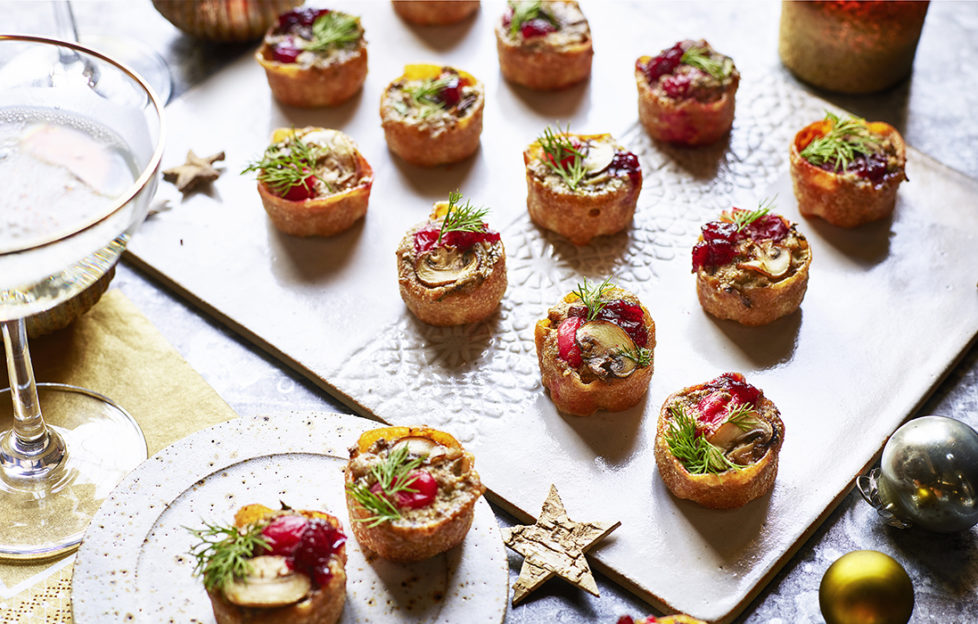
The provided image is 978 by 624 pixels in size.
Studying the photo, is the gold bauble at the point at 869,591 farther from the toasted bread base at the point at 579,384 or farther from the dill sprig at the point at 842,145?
the dill sprig at the point at 842,145

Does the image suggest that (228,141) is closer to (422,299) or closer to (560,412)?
(422,299)

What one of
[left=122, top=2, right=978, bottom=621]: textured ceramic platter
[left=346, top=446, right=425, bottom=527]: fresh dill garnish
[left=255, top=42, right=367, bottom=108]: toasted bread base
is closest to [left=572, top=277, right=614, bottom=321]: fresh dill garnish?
[left=122, top=2, right=978, bottom=621]: textured ceramic platter

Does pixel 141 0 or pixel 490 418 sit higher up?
pixel 141 0

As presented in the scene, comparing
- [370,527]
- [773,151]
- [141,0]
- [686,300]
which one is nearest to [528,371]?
[686,300]

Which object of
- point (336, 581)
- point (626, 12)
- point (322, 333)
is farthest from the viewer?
point (626, 12)

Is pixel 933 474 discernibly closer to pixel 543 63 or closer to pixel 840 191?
pixel 840 191

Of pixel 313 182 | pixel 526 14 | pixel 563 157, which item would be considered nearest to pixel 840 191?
pixel 563 157

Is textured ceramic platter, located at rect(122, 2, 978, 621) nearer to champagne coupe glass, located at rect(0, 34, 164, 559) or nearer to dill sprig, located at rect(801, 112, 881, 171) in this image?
dill sprig, located at rect(801, 112, 881, 171)
